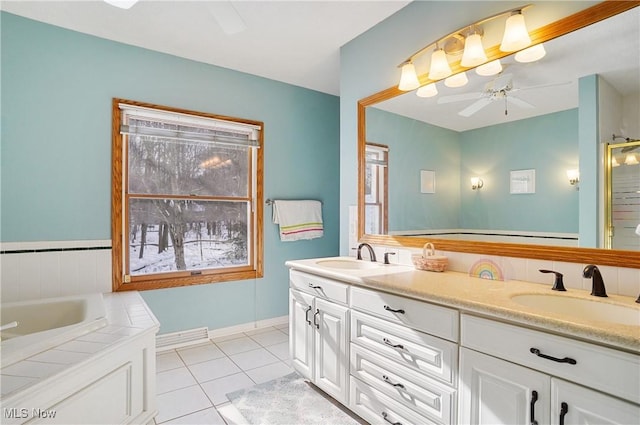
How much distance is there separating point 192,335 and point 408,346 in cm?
232

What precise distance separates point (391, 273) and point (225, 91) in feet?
8.32

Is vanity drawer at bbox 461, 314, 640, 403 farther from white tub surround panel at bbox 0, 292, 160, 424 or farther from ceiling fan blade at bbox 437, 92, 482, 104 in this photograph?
white tub surround panel at bbox 0, 292, 160, 424

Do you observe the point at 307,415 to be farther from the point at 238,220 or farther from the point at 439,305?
the point at 238,220

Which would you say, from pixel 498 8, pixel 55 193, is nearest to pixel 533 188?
pixel 498 8

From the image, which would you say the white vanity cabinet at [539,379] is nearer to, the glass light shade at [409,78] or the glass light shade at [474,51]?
the glass light shade at [474,51]

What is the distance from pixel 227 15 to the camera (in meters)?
1.71

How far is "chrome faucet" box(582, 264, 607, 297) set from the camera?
1337 millimetres

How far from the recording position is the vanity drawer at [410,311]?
54.9 inches

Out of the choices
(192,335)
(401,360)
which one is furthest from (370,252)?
(192,335)

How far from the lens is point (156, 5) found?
2.29 meters

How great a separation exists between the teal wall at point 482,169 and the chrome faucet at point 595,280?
0.23m

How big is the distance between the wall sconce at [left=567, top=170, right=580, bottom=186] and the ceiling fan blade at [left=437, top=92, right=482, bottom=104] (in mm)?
666

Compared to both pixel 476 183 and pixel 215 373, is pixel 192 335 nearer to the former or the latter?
pixel 215 373

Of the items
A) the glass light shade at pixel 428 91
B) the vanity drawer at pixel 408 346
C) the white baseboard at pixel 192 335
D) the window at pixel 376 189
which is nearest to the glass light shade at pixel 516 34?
the glass light shade at pixel 428 91
